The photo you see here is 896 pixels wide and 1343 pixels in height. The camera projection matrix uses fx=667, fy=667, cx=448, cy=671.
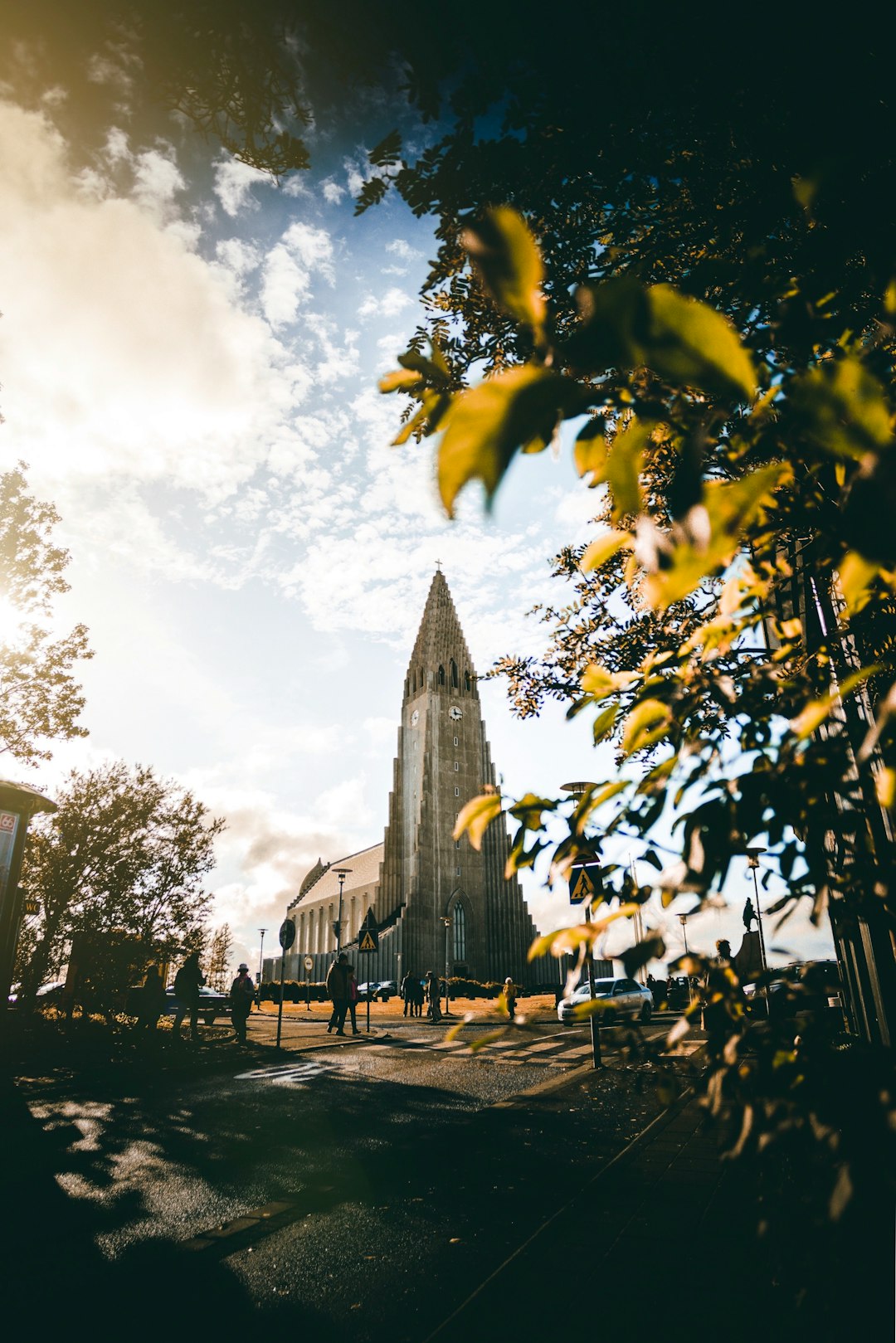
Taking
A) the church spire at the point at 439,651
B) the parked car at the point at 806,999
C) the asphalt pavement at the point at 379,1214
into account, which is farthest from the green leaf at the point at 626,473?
the church spire at the point at 439,651

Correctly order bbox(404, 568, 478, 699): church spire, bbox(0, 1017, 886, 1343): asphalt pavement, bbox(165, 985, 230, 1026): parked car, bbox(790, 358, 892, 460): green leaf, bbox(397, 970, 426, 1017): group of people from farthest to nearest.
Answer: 1. bbox(404, 568, 478, 699): church spire
2. bbox(397, 970, 426, 1017): group of people
3. bbox(165, 985, 230, 1026): parked car
4. bbox(0, 1017, 886, 1343): asphalt pavement
5. bbox(790, 358, 892, 460): green leaf

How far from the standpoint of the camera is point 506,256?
775 millimetres

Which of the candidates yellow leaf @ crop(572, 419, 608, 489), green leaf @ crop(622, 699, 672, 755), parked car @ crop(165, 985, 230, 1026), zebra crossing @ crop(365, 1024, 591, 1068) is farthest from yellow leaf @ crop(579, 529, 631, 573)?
parked car @ crop(165, 985, 230, 1026)

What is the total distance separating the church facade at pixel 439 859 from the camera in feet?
199

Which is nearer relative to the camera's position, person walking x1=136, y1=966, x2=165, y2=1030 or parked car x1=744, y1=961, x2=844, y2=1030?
parked car x1=744, y1=961, x2=844, y2=1030

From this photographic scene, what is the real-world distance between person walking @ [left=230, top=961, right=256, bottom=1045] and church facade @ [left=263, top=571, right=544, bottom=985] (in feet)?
129

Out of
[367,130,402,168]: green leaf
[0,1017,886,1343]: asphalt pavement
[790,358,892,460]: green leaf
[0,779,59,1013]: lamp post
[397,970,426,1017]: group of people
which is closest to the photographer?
[790,358,892,460]: green leaf

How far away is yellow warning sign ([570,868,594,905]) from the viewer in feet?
5.13

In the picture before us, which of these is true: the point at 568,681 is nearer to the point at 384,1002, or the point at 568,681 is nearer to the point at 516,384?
the point at 516,384

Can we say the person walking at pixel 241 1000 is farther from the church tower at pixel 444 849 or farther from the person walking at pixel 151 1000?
the church tower at pixel 444 849

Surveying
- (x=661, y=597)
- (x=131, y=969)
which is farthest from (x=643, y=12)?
(x=131, y=969)

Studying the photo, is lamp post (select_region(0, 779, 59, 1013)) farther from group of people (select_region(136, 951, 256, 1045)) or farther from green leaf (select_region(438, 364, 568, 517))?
green leaf (select_region(438, 364, 568, 517))

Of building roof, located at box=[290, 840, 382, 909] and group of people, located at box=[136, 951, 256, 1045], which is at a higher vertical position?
building roof, located at box=[290, 840, 382, 909]

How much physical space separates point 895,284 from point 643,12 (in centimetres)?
361
